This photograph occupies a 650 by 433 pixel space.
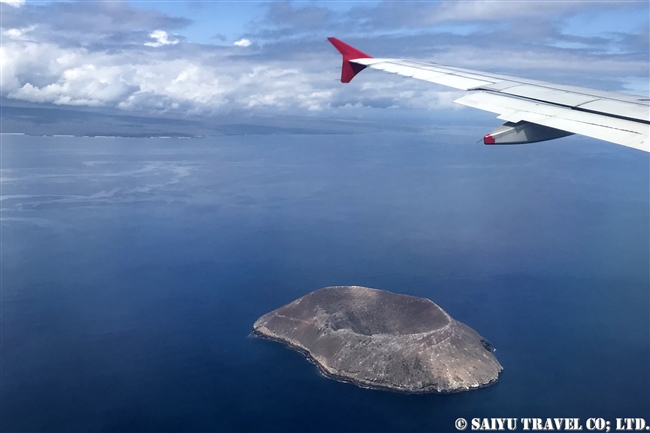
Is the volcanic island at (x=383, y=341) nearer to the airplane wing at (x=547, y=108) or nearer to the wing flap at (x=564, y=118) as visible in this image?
the airplane wing at (x=547, y=108)

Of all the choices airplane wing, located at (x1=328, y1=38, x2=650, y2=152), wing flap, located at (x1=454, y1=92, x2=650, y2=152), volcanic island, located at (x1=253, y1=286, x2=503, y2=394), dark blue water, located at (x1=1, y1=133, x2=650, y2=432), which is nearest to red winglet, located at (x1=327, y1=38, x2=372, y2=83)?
airplane wing, located at (x1=328, y1=38, x2=650, y2=152)

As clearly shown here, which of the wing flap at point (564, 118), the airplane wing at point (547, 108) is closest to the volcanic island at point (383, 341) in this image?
the airplane wing at point (547, 108)

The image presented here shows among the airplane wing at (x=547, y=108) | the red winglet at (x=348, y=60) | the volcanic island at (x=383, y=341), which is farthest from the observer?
the volcanic island at (x=383, y=341)

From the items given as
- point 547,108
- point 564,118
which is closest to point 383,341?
point 547,108

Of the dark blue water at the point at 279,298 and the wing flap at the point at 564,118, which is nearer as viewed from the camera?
the wing flap at the point at 564,118

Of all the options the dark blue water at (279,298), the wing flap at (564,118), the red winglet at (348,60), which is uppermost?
the red winglet at (348,60)
